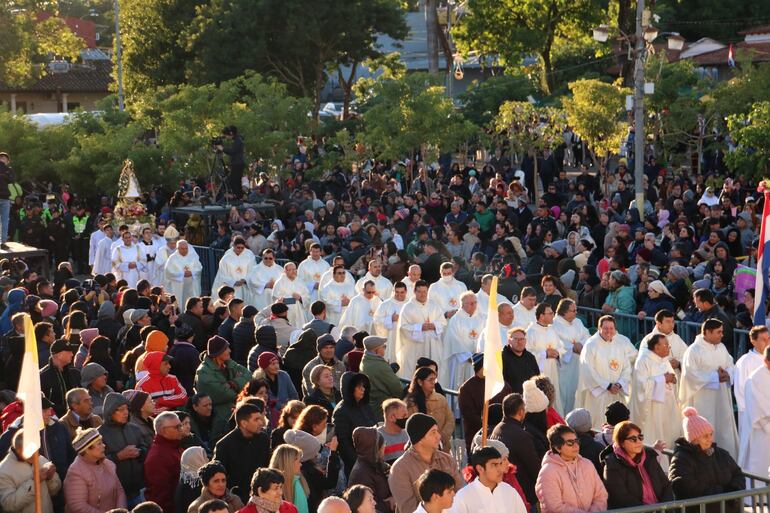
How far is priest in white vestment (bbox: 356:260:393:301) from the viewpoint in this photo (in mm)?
18234

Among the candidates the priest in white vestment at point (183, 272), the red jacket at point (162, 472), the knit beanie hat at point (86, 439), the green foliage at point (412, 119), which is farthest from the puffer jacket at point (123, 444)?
the green foliage at point (412, 119)

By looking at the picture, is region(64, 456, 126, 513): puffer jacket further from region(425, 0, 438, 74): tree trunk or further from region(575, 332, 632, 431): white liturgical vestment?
region(425, 0, 438, 74): tree trunk

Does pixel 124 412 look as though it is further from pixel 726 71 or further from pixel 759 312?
pixel 726 71

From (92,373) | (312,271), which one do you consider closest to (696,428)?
(92,373)

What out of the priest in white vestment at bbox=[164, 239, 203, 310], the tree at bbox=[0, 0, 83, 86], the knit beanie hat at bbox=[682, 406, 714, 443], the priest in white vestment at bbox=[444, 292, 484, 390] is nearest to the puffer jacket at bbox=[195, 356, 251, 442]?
the knit beanie hat at bbox=[682, 406, 714, 443]

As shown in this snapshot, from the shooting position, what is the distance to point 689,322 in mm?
15047

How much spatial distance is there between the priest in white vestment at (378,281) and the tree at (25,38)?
29.6 m

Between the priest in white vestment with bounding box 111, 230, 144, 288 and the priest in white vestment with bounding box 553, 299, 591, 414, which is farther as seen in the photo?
the priest in white vestment with bounding box 111, 230, 144, 288

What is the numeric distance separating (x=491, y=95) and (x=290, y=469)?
3289 cm

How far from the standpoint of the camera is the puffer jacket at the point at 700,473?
9.56m

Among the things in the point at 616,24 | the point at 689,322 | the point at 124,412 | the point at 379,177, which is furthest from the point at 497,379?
the point at 616,24

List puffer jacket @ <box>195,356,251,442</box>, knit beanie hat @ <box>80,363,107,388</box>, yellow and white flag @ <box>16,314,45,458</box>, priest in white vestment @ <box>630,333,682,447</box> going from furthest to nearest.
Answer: priest in white vestment @ <box>630,333,682,447</box> → puffer jacket @ <box>195,356,251,442</box> → knit beanie hat @ <box>80,363,107,388</box> → yellow and white flag @ <box>16,314,45,458</box>

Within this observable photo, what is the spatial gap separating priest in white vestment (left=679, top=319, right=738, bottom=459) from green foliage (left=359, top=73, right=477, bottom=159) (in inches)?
614

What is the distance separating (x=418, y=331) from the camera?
Result: 658 inches
